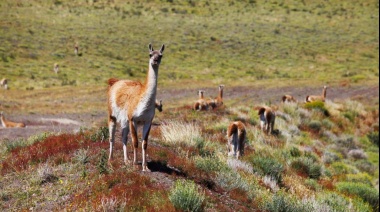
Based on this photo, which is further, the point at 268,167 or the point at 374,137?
the point at 374,137

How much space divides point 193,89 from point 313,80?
46.4 feet

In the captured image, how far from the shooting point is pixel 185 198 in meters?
8.34

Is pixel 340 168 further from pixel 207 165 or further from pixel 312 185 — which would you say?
pixel 207 165

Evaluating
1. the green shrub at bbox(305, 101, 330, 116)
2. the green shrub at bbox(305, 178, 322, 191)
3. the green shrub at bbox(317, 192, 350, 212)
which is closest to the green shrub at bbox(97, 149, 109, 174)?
the green shrub at bbox(317, 192, 350, 212)

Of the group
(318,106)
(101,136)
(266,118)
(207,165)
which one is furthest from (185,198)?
(318,106)

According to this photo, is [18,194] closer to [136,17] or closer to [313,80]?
[313,80]

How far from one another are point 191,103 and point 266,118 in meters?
9.38

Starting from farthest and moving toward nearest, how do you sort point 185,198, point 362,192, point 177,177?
point 362,192, point 177,177, point 185,198

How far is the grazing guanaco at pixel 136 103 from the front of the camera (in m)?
9.47

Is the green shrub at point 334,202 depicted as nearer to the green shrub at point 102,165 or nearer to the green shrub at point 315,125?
the green shrub at point 102,165

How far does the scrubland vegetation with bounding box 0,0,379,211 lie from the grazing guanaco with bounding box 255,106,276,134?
18.7 inches

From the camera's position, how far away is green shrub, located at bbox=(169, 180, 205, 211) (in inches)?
328

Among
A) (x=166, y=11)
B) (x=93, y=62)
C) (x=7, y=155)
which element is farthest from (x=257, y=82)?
(x=7, y=155)

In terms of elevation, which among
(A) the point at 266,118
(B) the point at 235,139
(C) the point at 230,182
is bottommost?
(A) the point at 266,118
